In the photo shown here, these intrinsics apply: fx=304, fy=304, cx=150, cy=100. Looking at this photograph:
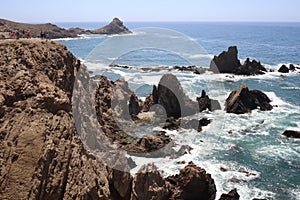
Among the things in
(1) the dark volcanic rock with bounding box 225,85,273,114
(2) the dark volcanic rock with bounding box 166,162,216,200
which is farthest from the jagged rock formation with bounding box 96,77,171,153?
(1) the dark volcanic rock with bounding box 225,85,273,114

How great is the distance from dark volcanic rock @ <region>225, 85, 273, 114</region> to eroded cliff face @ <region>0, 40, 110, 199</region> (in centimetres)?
2823

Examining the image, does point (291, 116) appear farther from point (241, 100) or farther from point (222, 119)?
point (222, 119)

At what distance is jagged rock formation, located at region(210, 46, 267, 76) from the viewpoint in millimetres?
66250

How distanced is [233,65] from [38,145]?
6053 cm

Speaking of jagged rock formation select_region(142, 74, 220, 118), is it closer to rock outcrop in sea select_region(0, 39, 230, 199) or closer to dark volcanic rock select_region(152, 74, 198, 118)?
dark volcanic rock select_region(152, 74, 198, 118)

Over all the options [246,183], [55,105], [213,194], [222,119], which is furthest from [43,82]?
[222,119]

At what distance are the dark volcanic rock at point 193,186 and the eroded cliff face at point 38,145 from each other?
20.8 feet

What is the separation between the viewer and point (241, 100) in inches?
1633

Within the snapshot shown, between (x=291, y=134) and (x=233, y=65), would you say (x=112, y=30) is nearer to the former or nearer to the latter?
(x=233, y=65)

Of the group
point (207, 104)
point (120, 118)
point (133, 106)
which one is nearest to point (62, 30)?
point (207, 104)

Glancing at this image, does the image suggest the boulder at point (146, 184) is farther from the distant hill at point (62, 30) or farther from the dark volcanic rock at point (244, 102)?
the distant hill at point (62, 30)

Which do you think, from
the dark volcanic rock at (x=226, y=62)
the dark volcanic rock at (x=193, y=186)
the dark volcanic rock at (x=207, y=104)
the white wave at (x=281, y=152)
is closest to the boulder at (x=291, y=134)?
the white wave at (x=281, y=152)

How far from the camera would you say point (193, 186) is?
1994 centimetres

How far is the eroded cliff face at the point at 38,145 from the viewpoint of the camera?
40.3 ft
